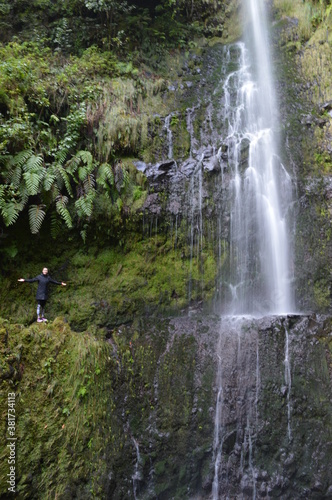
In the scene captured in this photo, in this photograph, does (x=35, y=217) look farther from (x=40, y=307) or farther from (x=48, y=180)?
(x=40, y=307)

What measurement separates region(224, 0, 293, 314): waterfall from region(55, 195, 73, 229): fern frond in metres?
Answer: 3.54

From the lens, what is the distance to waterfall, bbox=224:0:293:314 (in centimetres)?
749

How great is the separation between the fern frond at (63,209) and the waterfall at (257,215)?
354 centimetres

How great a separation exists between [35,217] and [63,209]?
0.55 m

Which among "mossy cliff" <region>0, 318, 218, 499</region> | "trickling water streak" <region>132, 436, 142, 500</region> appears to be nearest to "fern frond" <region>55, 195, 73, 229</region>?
"mossy cliff" <region>0, 318, 218, 499</region>

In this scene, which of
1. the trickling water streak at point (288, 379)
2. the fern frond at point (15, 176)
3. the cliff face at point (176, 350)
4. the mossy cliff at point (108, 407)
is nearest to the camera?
the mossy cliff at point (108, 407)

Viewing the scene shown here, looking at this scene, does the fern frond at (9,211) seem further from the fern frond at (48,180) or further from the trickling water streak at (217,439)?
the trickling water streak at (217,439)

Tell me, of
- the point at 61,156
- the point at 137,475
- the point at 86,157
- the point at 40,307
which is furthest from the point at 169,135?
the point at 137,475

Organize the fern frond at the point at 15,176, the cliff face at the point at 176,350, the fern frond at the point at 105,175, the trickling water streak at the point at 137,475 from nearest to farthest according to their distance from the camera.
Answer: the cliff face at the point at 176,350
the trickling water streak at the point at 137,475
the fern frond at the point at 15,176
the fern frond at the point at 105,175

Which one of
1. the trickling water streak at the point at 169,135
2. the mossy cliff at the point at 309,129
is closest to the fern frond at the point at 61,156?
the trickling water streak at the point at 169,135

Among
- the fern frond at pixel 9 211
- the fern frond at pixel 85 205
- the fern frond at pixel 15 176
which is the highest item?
the fern frond at pixel 15 176

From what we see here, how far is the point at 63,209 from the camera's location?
6.92m

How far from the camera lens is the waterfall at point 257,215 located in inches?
295

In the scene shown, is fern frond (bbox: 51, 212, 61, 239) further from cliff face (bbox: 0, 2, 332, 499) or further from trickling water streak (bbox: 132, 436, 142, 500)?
trickling water streak (bbox: 132, 436, 142, 500)
